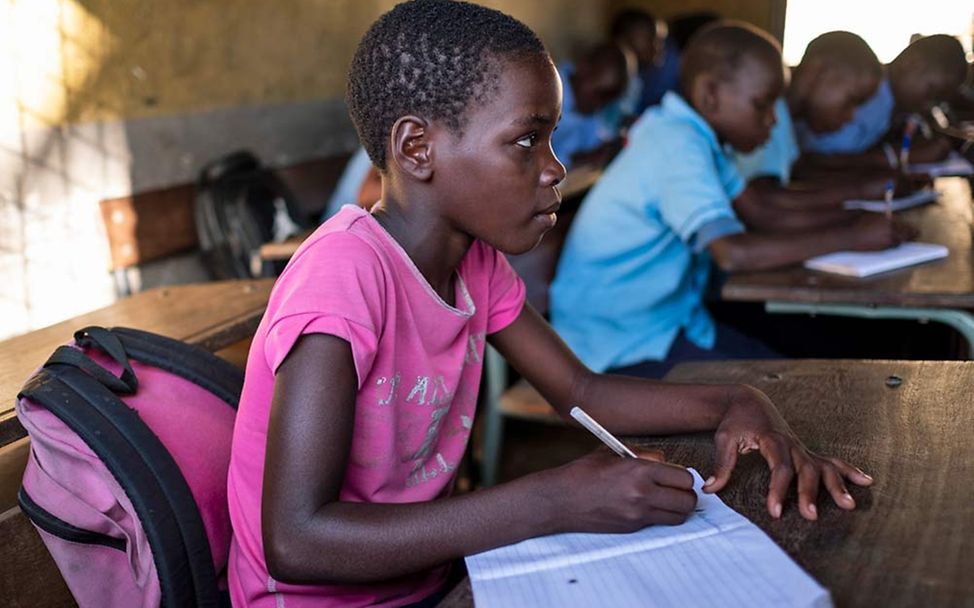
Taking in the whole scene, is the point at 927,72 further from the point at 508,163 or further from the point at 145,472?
the point at 145,472

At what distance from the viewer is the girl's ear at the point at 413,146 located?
113cm

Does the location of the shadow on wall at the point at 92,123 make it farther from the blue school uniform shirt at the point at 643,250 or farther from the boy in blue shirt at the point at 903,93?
the boy in blue shirt at the point at 903,93

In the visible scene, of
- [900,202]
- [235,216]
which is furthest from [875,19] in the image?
[235,216]

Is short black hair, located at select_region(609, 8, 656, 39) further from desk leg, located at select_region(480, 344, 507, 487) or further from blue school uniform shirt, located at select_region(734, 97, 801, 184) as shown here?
desk leg, located at select_region(480, 344, 507, 487)

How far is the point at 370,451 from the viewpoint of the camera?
1116 mm

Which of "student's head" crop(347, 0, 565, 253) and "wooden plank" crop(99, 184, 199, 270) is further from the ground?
"student's head" crop(347, 0, 565, 253)

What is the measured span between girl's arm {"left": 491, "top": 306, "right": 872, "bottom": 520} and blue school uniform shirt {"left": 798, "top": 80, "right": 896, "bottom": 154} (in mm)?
3364

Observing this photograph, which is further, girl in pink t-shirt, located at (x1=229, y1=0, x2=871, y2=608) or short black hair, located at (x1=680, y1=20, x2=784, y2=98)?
short black hair, located at (x1=680, y1=20, x2=784, y2=98)

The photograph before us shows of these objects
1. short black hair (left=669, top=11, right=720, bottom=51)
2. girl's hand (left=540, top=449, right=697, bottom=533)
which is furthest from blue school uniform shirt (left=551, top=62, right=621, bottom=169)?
girl's hand (left=540, top=449, right=697, bottom=533)

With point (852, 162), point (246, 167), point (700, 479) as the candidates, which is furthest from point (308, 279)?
point (852, 162)

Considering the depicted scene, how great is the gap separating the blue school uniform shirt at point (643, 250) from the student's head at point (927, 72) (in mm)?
2443

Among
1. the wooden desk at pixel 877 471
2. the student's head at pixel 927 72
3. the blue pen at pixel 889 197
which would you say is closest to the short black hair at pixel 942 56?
the student's head at pixel 927 72

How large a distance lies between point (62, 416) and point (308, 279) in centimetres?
30

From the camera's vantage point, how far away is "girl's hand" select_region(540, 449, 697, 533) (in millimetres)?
938
